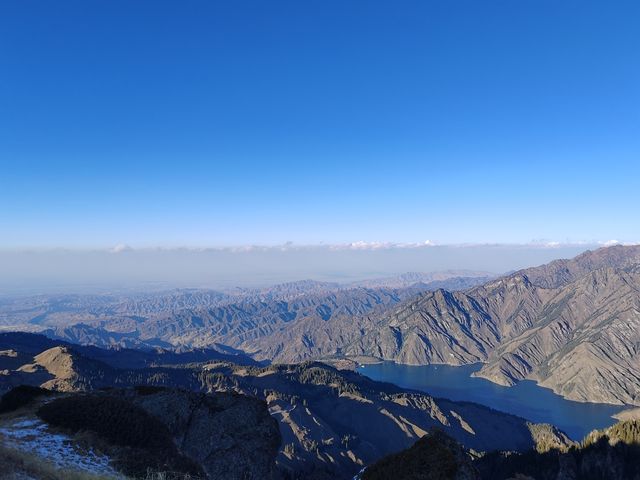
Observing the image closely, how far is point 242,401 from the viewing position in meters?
68.6

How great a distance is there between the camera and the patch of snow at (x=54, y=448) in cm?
3375

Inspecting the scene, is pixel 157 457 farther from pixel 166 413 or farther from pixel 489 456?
pixel 489 456

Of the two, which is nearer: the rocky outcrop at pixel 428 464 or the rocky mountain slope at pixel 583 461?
the rocky outcrop at pixel 428 464

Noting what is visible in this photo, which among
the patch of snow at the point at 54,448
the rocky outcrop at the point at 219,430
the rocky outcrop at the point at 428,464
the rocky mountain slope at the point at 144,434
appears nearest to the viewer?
the rocky outcrop at the point at 428,464

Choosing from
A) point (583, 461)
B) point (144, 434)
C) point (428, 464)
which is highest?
point (428, 464)

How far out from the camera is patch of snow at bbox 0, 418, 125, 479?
33750mm

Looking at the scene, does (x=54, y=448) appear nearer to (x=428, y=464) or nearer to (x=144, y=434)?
(x=144, y=434)

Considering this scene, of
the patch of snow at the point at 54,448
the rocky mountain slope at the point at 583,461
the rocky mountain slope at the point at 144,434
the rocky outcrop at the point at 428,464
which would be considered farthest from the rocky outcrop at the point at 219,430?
the rocky mountain slope at the point at 583,461

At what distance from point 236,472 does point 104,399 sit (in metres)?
20.5

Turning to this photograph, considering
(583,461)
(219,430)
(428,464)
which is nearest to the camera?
(428,464)

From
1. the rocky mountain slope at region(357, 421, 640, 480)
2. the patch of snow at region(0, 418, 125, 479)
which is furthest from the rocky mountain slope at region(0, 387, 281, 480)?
the rocky mountain slope at region(357, 421, 640, 480)

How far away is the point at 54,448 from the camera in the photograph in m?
37.3

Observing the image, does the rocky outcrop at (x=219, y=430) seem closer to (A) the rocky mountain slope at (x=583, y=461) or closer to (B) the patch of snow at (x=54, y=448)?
(B) the patch of snow at (x=54, y=448)

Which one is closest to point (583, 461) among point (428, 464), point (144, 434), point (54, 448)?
point (428, 464)
